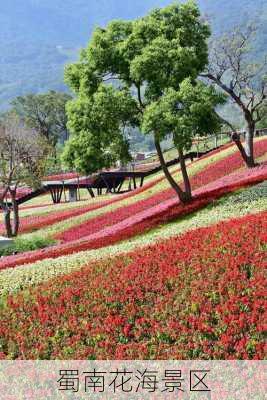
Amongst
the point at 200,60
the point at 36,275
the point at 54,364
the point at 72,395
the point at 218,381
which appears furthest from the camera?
the point at 200,60

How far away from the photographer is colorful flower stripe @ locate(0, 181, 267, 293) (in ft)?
57.3

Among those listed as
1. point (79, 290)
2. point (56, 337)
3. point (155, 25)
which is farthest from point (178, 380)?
point (155, 25)

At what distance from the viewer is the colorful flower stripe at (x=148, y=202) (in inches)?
1663

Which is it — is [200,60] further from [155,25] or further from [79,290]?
[79,290]

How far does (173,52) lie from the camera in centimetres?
3022

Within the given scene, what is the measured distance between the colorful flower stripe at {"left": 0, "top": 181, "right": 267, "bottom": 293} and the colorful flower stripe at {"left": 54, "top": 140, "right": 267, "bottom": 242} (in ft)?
44.6

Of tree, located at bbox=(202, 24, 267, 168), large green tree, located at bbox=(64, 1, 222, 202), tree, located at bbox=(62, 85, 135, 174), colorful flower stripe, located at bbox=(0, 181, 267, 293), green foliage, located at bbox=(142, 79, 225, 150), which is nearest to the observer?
colorful flower stripe, located at bbox=(0, 181, 267, 293)

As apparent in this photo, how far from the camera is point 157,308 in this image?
40.2 feet

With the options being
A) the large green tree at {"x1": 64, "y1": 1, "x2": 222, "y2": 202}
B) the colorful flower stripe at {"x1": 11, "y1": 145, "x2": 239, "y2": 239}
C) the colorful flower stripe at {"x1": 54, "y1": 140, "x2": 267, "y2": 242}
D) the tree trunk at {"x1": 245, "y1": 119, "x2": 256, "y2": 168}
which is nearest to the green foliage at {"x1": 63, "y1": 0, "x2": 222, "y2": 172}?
the large green tree at {"x1": 64, "y1": 1, "x2": 222, "y2": 202}

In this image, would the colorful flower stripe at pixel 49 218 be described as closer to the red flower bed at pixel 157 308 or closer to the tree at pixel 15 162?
the tree at pixel 15 162

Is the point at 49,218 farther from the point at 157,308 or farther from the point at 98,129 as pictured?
the point at 157,308

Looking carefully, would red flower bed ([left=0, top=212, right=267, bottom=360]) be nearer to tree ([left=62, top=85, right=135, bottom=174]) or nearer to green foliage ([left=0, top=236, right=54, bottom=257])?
tree ([left=62, top=85, right=135, bottom=174])

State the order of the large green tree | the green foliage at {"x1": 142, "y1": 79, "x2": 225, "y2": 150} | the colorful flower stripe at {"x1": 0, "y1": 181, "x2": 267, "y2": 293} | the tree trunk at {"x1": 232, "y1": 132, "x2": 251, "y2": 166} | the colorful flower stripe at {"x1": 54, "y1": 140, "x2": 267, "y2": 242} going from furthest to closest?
the tree trunk at {"x1": 232, "y1": 132, "x2": 251, "y2": 166} < the colorful flower stripe at {"x1": 54, "y1": 140, "x2": 267, "y2": 242} < the large green tree < the green foliage at {"x1": 142, "y1": 79, "x2": 225, "y2": 150} < the colorful flower stripe at {"x1": 0, "y1": 181, "x2": 267, "y2": 293}

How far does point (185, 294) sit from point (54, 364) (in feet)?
10.2
